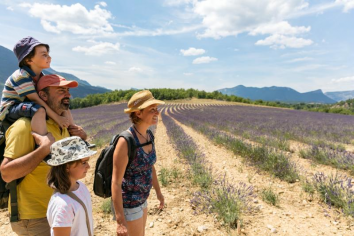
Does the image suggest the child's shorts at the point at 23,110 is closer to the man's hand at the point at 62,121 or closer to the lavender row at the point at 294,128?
the man's hand at the point at 62,121

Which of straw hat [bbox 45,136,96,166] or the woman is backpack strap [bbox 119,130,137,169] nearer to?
the woman

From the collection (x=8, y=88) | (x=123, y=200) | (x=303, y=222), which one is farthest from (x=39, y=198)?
(x=303, y=222)

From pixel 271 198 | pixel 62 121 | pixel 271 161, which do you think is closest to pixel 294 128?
pixel 271 161

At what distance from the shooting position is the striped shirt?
4.58 feet

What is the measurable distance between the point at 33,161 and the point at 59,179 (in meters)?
0.19

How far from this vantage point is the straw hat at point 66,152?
125 cm

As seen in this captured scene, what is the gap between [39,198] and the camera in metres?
1.38

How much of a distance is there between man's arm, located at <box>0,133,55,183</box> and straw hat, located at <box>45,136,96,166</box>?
6 cm

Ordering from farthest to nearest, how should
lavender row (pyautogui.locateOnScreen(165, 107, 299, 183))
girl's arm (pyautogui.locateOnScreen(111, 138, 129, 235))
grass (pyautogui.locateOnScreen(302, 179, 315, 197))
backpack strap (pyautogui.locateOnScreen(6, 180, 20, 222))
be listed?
lavender row (pyautogui.locateOnScreen(165, 107, 299, 183))
grass (pyautogui.locateOnScreen(302, 179, 315, 197))
girl's arm (pyautogui.locateOnScreen(111, 138, 129, 235))
backpack strap (pyautogui.locateOnScreen(6, 180, 20, 222))

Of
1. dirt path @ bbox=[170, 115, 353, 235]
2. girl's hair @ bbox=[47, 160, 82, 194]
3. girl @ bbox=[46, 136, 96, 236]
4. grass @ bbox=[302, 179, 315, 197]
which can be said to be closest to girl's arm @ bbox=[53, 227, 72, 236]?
girl @ bbox=[46, 136, 96, 236]

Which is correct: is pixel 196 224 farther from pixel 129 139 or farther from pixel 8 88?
pixel 8 88

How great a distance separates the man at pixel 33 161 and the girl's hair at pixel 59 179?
4.5 inches

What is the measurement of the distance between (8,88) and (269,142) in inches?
312

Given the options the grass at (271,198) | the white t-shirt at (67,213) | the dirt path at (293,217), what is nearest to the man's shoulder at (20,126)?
the white t-shirt at (67,213)
